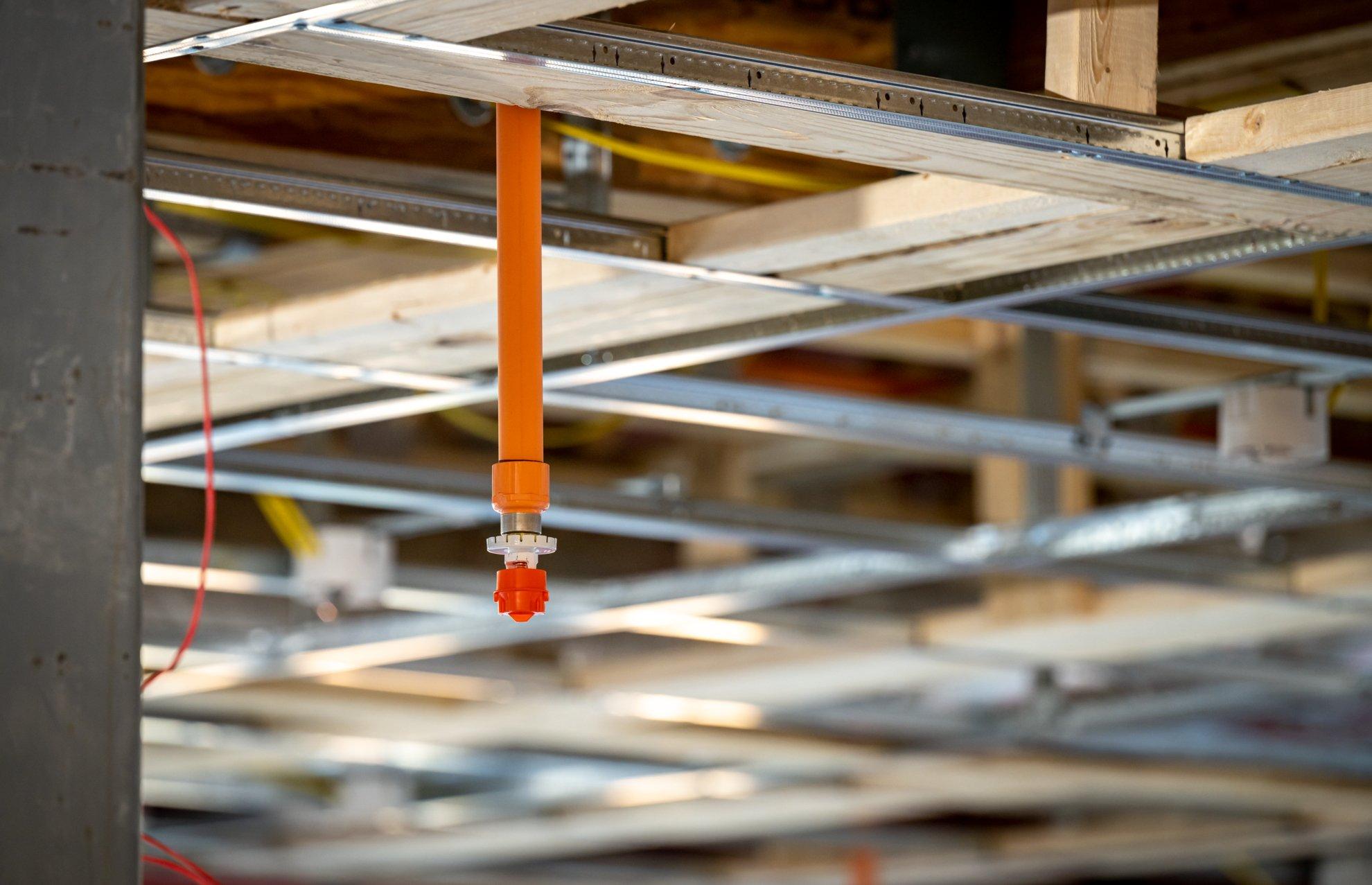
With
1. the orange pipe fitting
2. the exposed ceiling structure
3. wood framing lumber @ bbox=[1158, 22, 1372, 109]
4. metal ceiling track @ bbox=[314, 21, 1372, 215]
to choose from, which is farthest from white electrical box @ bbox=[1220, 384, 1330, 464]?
the orange pipe fitting

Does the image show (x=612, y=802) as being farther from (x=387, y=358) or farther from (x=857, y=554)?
(x=387, y=358)

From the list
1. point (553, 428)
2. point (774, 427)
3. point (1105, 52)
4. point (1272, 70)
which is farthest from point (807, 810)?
point (1105, 52)

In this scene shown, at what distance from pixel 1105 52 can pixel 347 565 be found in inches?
111

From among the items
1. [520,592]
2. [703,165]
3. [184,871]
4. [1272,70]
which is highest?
[1272,70]

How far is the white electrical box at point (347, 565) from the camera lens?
4961 mm

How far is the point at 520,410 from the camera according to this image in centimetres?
214

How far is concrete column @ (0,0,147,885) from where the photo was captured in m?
1.85

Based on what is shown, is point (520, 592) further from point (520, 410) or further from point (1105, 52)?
point (1105, 52)

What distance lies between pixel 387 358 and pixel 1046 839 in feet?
21.5

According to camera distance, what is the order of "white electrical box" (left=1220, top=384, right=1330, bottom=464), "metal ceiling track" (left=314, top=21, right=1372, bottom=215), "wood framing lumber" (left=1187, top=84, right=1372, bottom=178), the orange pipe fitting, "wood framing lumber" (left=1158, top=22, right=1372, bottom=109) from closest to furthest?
the orange pipe fitting < "metal ceiling track" (left=314, top=21, right=1372, bottom=215) < "wood framing lumber" (left=1187, top=84, right=1372, bottom=178) < "wood framing lumber" (left=1158, top=22, right=1372, bottom=109) < "white electrical box" (left=1220, top=384, right=1330, bottom=464)

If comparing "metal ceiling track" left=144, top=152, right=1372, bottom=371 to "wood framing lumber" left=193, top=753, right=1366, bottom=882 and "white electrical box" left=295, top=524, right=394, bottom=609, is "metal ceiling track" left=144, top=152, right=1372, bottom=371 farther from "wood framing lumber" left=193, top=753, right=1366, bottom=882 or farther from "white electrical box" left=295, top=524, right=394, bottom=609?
"wood framing lumber" left=193, top=753, right=1366, bottom=882

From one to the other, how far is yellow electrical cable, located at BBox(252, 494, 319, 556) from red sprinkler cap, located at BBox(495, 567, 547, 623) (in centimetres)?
291

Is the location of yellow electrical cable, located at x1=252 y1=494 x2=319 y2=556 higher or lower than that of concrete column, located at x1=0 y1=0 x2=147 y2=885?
higher

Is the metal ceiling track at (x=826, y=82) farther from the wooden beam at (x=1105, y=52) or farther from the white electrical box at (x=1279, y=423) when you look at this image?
the white electrical box at (x=1279, y=423)
